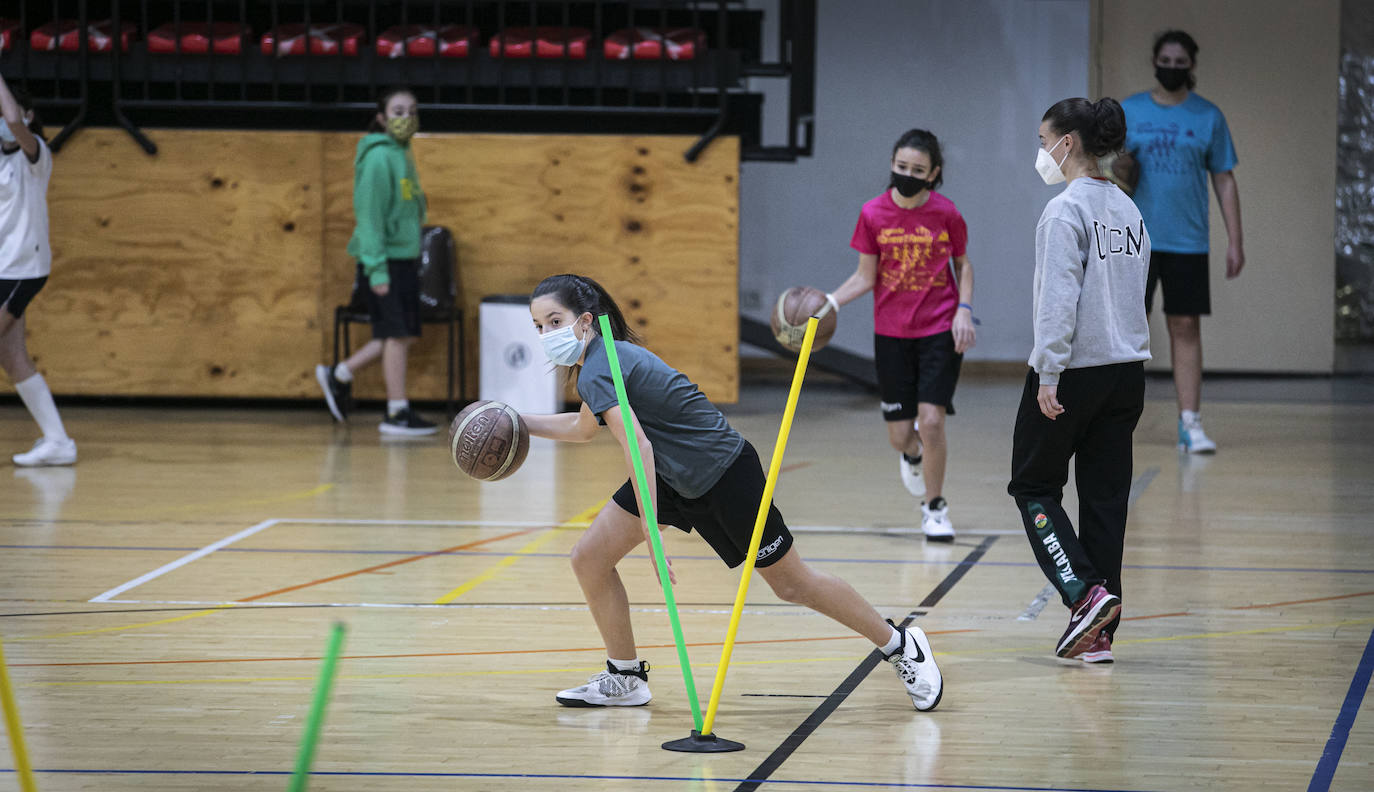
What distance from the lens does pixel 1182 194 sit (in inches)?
331

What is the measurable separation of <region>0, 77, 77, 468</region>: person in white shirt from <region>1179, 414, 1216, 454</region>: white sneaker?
5.80 m

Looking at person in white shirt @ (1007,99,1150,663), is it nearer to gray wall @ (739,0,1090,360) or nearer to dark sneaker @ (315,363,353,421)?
dark sneaker @ (315,363,353,421)

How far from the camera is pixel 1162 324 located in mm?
12531

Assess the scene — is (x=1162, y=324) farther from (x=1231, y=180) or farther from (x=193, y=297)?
(x=193, y=297)

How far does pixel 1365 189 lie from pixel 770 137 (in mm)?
5534

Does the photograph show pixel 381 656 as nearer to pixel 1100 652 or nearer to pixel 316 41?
pixel 1100 652

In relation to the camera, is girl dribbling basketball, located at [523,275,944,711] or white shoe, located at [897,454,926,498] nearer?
girl dribbling basketball, located at [523,275,944,711]

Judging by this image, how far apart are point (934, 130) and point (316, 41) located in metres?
4.99

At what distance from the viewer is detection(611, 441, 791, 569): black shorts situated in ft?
12.3

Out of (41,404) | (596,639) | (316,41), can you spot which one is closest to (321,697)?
(596,639)

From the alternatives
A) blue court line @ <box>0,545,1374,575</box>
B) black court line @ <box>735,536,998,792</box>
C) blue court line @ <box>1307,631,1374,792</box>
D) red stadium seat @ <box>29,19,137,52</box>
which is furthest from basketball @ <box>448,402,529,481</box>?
red stadium seat @ <box>29,19,137,52</box>

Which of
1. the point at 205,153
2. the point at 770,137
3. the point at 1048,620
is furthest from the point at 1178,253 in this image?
the point at 205,153

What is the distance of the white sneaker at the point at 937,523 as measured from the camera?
20.2 ft

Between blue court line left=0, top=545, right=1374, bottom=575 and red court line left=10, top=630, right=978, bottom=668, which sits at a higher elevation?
red court line left=10, top=630, right=978, bottom=668
